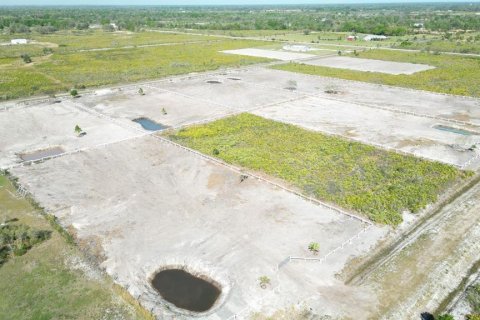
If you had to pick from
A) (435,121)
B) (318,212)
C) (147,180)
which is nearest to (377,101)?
(435,121)

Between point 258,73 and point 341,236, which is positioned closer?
point 341,236

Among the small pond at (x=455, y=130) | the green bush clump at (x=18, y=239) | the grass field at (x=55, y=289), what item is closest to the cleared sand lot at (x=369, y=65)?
the small pond at (x=455, y=130)

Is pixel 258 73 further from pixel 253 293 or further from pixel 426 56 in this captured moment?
pixel 253 293

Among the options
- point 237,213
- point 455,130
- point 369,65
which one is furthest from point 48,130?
point 369,65

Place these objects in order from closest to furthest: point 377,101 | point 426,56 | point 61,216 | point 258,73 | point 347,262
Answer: point 347,262 < point 61,216 < point 377,101 < point 258,73 < point 426,56

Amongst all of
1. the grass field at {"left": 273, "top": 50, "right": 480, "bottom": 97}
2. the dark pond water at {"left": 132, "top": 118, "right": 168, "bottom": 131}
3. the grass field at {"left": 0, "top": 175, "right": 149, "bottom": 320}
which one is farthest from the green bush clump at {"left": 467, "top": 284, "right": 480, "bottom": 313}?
the grass field at {"left": 273, "top": 50, "right": 480, "bottom": 97}

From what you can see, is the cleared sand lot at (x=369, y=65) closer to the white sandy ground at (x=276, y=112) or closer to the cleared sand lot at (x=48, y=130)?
the white sandy ground at (x=276, y=112)
